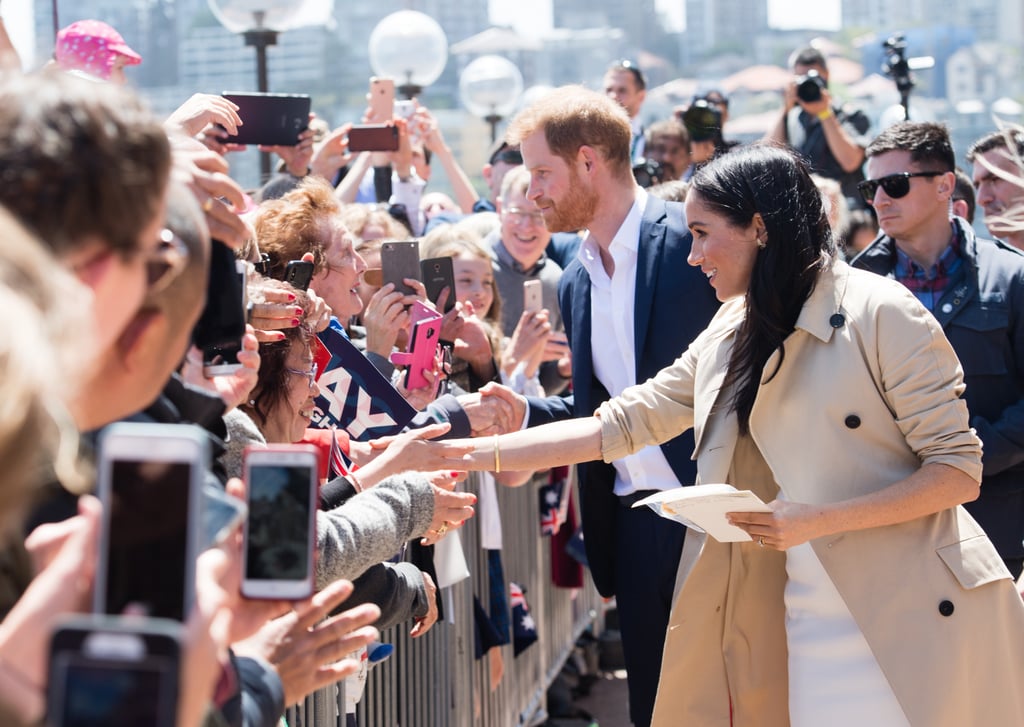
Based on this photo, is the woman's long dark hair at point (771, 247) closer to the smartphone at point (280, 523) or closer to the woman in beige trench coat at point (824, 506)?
the woman in beige trench coat at point (824, 506)

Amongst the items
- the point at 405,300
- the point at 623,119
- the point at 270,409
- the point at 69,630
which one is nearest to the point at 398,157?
the point at 623,119

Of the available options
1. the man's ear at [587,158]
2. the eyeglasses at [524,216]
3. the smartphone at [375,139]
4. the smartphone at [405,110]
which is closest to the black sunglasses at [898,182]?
the man's ear at [587,158]

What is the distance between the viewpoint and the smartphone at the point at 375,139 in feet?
21.0

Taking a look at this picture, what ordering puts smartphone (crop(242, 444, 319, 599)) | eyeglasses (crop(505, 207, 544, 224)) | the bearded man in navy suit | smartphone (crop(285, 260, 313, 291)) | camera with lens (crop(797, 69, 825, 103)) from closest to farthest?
smartphone (crop(242, 444, 319, 599)) < smartphone (crop(285, 260, 313, 291)) < the bearded man in navy suit < eyeglasses (crop(505, 207, 544, 224)) < camera with lens (crop(797, 69, 825, 103))

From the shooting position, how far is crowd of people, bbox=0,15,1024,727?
1.40 metres

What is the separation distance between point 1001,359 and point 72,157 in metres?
3.90

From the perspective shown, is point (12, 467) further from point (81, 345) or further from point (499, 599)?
point (499, 599)

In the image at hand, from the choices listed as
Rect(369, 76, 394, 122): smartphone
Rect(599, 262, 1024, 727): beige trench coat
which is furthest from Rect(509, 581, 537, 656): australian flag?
Rect(369, 76, 394, 122): smartphone

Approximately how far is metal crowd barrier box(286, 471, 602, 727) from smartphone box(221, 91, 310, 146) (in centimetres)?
153

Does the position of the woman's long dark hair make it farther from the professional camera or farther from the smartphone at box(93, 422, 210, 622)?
the professional camera

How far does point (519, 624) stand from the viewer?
5.59 meters

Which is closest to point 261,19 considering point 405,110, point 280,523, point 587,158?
point 405,110

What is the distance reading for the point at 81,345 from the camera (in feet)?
4.24

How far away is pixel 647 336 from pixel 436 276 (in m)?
0.79
